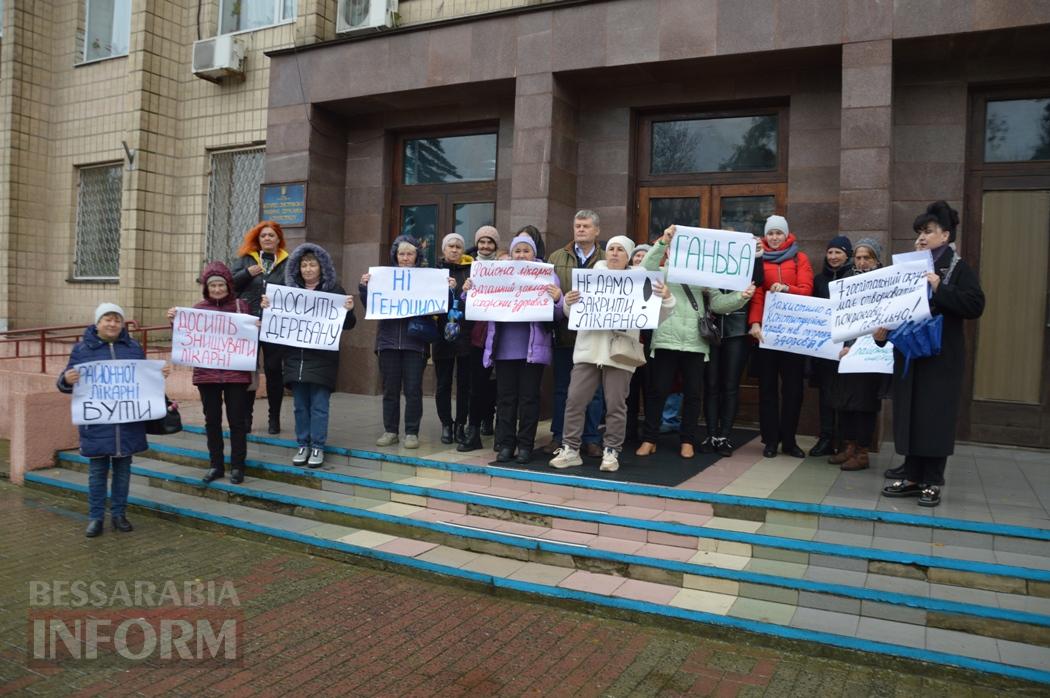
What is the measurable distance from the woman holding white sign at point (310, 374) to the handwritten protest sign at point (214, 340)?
0.31 metres

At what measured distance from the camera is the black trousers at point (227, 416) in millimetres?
7117

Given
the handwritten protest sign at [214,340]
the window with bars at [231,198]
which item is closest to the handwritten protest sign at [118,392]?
the handwritten protest sign at [214,340]

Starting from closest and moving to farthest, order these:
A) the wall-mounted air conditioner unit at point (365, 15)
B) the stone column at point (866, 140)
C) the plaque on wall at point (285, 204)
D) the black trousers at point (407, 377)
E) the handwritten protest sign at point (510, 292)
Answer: the handwritten protest sign at point (510, 292), the black trousers at point (407, 377), the stone column at point (866, 140), the wall-mounted air conditioner unit at point (365, 15), the plaque on wall at point (285, 204)

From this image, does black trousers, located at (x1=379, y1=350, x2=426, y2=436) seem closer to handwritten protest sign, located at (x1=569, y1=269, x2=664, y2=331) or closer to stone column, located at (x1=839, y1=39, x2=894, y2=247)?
handwritten protest sign, located at (x1=569, y1=269, x2=664, y2=331)

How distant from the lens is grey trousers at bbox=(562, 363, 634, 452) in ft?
21.6

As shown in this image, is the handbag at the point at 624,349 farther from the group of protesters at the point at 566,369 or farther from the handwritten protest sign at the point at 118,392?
the handwritten protest sign at the point at 118,392

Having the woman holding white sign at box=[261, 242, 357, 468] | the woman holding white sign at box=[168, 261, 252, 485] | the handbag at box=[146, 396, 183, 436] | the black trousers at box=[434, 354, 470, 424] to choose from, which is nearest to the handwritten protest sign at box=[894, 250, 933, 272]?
the black trousers at box=[434, 354, 470, 424]

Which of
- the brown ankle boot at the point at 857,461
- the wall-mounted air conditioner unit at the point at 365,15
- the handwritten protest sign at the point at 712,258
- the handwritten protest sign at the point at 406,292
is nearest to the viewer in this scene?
the handwritten protest sign at the point at 712,258

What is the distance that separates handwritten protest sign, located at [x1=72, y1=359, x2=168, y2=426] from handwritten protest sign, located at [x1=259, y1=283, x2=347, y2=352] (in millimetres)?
1058

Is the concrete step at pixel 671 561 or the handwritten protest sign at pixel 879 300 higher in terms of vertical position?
the handwritten protest sign at pixel 879 300

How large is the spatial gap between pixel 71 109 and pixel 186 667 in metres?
14.4

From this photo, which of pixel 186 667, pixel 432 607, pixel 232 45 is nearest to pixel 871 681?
pixel 432 607

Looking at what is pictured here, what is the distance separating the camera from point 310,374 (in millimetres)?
7180

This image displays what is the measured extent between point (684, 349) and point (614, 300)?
2.72 feet
